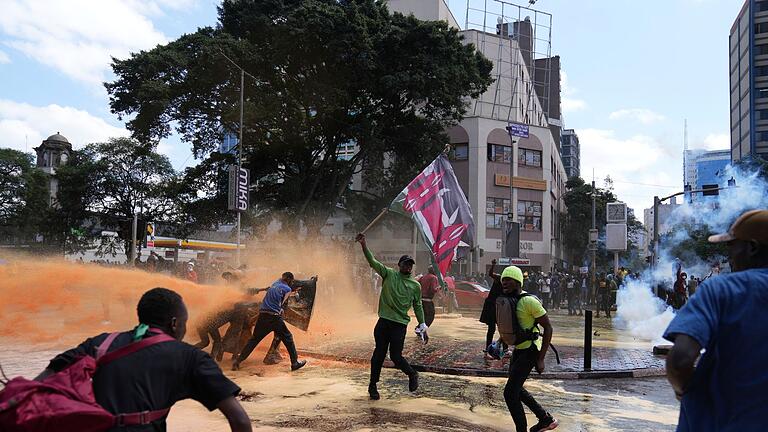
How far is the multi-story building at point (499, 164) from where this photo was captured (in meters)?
43.2

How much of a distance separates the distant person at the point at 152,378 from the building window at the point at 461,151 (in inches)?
1645

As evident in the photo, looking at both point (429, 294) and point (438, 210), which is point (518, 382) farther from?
point (429, 294)

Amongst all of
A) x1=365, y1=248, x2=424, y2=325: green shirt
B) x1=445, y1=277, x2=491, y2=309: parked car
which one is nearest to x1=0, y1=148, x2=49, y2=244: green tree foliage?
x1=445, y1=277, x2=491, y2=309: parked car

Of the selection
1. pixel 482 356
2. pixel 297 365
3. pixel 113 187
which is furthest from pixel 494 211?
pixel 297 365

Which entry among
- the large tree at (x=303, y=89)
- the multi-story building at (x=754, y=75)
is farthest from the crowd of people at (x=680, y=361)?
the multi-story building at (x=754, y=75)

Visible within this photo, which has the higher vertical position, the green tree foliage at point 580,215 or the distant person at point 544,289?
the green tree foliage at point 580,215

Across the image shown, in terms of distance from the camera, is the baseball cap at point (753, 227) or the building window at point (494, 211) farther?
the building window at point (494, 211)

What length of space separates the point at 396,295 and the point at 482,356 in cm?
495

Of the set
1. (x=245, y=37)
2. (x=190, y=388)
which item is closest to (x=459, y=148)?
(x=245, y=37)

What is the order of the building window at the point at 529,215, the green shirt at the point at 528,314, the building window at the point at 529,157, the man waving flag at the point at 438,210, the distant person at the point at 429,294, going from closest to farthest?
the green shirt at the point at 528,314 → the man waving flag at the point at 438,210 → the distant person at the point at 429,294 → the building window at the point at 529,215 → the building window at the point at 529,157

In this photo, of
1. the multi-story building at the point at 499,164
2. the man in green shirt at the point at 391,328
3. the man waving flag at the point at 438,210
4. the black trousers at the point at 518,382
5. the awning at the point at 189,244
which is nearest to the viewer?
the black trousers at the point at 518,382

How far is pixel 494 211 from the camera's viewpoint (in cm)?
4369

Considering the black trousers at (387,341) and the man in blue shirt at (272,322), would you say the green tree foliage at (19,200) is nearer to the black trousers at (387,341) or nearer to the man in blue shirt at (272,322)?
the man in blue shirt at (272,322)

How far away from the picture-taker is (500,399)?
8000 mm
